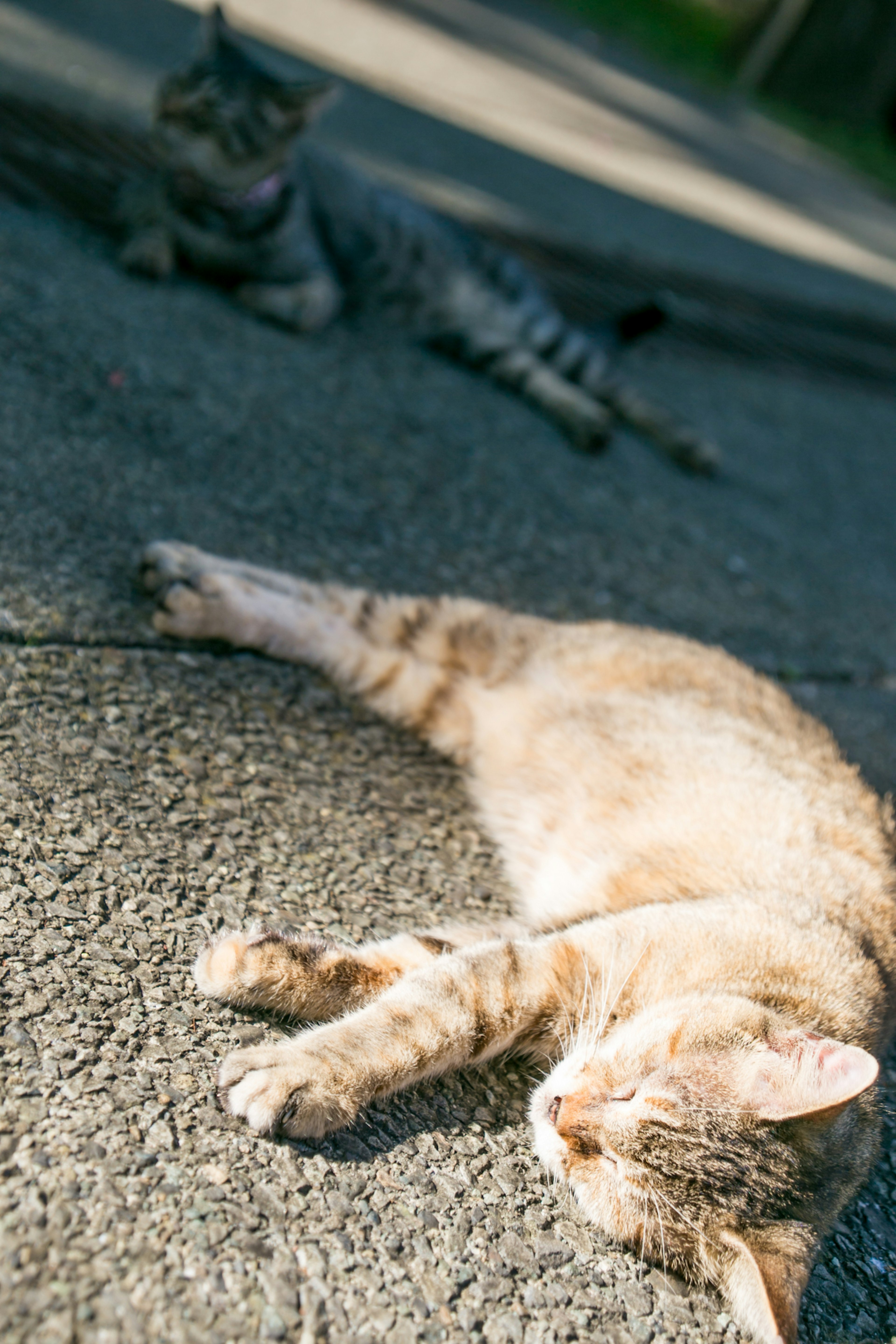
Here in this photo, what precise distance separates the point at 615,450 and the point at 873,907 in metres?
2.60

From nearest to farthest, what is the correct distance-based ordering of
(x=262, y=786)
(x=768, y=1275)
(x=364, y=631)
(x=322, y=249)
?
(x=768, y=1275) < (x=262, y=786) < (x=364, y=631) < (x=322, y=249)

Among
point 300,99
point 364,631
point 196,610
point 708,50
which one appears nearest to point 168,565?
point 196,610

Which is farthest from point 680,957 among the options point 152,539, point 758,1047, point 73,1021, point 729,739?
point 152,539

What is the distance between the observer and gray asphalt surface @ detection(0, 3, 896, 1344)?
1.25m

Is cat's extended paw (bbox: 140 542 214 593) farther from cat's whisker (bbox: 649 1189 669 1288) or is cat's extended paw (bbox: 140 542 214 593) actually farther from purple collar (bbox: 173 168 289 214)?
purple collar (bbox: 173 168 289 214)

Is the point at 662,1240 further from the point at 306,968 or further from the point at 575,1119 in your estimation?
the point at 306,968

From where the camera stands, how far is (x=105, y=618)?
2.15 m

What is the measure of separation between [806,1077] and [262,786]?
1116 millimetres

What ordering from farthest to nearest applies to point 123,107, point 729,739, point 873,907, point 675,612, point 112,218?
point 123,107, point 112,218, point 675,612, point 729,739, point 873,907

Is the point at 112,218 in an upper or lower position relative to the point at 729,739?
lower

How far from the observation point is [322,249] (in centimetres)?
408

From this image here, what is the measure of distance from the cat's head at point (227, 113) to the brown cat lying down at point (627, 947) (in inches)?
80.7

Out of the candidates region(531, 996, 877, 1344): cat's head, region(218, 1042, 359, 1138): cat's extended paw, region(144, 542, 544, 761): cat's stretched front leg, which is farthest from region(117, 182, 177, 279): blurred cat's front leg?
region(531, 996, 877, 1344): cat's head

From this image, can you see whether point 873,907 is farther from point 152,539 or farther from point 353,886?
point 152,539
